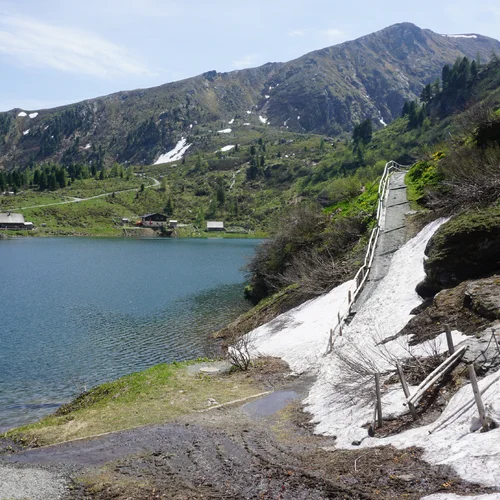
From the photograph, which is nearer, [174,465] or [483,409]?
[483,409]

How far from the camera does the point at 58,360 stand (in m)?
30.6

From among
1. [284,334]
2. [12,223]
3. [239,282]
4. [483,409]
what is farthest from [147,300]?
[12,223]

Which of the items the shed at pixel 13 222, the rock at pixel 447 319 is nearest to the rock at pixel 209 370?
the rock at pixel 447 319

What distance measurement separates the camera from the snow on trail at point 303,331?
2302 centimetres

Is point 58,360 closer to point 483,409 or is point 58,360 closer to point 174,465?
point 174,465

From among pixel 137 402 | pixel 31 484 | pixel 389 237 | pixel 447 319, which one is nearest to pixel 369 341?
pixel 447 319

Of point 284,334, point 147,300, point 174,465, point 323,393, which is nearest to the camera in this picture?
point 174,465

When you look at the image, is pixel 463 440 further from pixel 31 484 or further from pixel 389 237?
pixel 389 237

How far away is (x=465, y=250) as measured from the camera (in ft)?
62.4

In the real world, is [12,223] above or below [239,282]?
above

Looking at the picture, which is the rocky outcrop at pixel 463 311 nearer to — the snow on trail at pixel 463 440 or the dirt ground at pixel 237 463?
the snow on trail at pixel 463 440

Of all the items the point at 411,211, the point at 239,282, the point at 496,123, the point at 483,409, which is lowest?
the point at 239,282

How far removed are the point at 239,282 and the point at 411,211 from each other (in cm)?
3452

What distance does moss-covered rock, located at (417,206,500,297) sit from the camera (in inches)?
721
